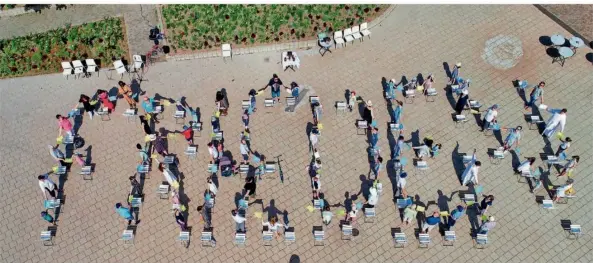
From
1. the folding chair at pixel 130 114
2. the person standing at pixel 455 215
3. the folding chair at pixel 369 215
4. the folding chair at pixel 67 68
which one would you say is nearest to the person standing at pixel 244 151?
the folding chair at pixel 369 215

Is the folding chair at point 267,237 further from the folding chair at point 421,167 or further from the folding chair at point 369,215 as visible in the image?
the folding chair at point 421,167

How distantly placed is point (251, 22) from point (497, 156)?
17086mm

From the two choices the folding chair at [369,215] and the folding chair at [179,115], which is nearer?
the folding chair at [369,215]

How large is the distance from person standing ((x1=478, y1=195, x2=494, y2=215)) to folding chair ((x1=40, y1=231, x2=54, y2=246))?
69.4ft

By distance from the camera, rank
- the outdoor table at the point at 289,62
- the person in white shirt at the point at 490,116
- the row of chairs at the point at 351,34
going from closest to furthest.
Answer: the person in white shirt at the point at 490,116, the outdoor table at the point at 289,62, the row of chairs at the point at 351,34

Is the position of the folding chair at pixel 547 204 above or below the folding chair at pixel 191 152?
below

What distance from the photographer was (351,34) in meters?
34.4

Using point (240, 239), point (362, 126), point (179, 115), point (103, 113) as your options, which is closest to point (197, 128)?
point (179, 115)

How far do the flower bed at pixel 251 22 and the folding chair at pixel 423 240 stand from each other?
14.9 m

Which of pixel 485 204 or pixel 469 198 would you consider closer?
pixel 485 204

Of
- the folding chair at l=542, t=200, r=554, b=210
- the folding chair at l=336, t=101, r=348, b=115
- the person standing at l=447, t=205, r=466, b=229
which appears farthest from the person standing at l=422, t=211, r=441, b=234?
the folding chair at l=336, t=101, r=348, b=115

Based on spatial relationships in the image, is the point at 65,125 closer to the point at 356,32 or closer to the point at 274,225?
the point at 274,225

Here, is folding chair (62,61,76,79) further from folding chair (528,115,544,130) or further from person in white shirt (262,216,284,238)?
folding chair (528,115,544,130)

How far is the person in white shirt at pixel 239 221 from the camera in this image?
25.5 m
